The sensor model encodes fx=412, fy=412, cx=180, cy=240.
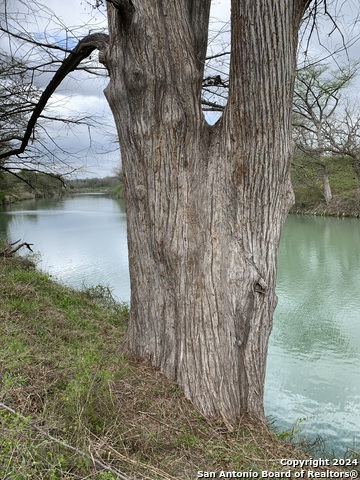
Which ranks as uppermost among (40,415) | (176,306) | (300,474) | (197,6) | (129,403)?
(197,6)

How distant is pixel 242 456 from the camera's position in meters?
2.36

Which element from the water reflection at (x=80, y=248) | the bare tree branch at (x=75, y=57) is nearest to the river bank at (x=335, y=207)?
the water reflection at (x=80, y=248)

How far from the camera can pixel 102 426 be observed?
226 cm

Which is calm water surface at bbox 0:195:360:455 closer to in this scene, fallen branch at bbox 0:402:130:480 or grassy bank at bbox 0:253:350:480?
grassy bank at bbox 0:253:350:480

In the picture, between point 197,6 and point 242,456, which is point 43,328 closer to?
point 242,456

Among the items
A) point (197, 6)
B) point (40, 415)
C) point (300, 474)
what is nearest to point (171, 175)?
point (197, 6)

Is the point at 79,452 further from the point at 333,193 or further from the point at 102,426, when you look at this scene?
the point at 333,193

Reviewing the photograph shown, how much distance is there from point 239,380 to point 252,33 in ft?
7.45

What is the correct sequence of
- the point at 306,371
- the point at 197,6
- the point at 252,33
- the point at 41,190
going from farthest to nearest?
the point at 41,190 → the point at 306,371 → the point at 197,6 → the point at 252,33

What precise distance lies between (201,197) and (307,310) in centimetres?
536

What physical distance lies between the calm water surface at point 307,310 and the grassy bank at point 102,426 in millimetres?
1524

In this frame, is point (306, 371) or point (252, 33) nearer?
point (252, 33)

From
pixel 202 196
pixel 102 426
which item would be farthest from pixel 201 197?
pixel 102 426

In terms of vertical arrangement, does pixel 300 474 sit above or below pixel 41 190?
below
